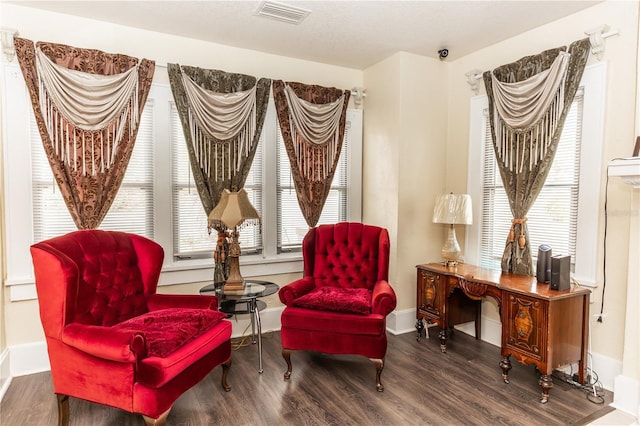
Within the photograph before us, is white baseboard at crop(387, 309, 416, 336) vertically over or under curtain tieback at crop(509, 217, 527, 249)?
under

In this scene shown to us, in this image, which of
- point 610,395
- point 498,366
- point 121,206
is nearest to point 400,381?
point 498,366

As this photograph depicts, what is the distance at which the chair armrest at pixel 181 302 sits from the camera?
2.75 meters

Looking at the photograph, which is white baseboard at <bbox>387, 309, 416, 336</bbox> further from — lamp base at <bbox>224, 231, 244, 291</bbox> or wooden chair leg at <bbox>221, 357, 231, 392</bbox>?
wooden chair leg at <bbox>221, 357, 231, 392</bbox>

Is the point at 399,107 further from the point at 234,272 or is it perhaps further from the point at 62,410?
the point at 62,410

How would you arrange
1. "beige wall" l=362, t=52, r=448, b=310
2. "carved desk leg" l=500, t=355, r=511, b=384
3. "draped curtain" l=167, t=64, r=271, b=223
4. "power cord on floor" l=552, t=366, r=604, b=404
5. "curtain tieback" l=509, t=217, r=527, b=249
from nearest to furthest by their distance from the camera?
"power cord on floor" l=552, t=366, r=604, b=404
"carved desk leg" l=500, t=355, r=511, b=384
"curtain tieback" l=509, t=217, r=527, b=249
"draped curtain" l=167, t=64, r=271, b=223
"beige wall" l=362, t=52, r=448, b=310

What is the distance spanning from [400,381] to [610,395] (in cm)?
143

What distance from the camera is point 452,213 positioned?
11.5ft

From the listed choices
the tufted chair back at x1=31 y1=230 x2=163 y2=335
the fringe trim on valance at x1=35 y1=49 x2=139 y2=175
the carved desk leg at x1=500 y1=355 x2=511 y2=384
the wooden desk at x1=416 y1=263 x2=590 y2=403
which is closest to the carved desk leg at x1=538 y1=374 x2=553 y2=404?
the wooden desk at x1=416 y1=263 x2=590 y2=403

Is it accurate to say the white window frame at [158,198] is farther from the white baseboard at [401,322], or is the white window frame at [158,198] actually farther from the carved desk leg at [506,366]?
the carved desk leg at [506,366]

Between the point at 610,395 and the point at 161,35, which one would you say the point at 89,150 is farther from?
the point at 610,395

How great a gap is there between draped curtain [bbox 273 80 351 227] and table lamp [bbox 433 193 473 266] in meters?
1.19

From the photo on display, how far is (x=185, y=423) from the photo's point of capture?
236 cm

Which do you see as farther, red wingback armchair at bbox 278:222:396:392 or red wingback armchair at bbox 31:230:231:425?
red wingback armchair at bbox 278:222:396:392

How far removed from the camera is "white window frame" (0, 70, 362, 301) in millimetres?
2908
